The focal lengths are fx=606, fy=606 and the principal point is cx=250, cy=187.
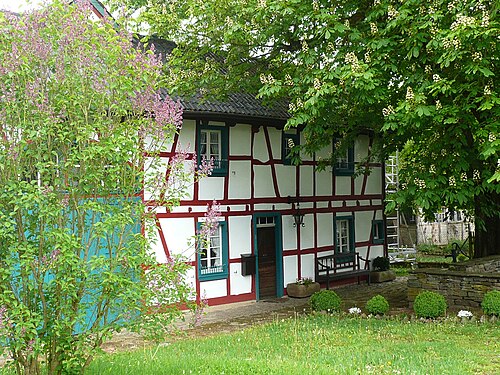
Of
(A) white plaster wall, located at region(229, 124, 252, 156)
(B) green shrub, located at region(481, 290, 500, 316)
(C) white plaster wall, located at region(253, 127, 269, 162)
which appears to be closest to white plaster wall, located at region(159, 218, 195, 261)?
(A) white plaster wall, located at region(229, 124, 252, 156)

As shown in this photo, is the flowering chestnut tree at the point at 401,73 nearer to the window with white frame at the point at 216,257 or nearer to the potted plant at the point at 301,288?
the window with white frame at the point at 216,257

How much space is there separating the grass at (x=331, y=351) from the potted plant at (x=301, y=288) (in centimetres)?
418

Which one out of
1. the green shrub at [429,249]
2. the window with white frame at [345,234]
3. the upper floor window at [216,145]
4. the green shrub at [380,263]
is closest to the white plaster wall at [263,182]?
the upper floor window at [216,145]

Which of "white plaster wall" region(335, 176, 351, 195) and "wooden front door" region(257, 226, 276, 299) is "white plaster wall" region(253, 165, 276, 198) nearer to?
"wooden front door" region(257, 226, 276, 299)

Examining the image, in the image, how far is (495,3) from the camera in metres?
9.94

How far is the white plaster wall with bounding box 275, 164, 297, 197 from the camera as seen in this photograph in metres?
17.4

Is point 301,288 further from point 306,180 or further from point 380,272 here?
point 380,272

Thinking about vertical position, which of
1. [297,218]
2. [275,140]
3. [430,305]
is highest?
[275,140]

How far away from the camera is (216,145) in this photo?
15.7 metres

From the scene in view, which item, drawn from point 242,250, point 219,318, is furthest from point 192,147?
point 219,318

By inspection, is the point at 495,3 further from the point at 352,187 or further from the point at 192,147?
the point at 352,187

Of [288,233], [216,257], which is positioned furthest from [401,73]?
[288,233]

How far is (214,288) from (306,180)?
15.7ft

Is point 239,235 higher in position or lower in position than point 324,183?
lower
